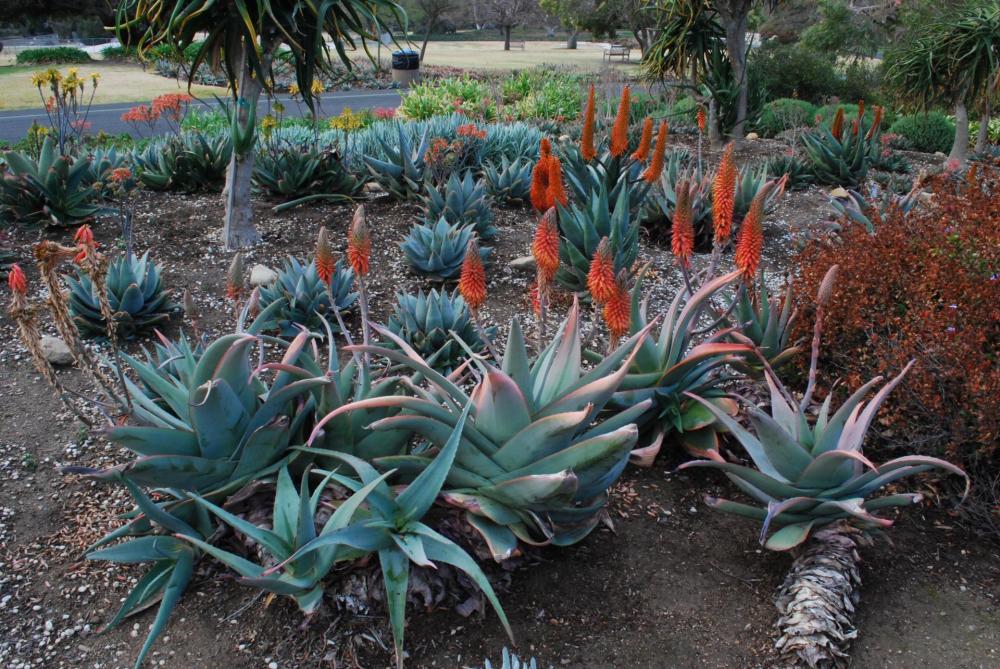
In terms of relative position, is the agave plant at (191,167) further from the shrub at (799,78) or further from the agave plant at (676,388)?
the shrub at (799,78)

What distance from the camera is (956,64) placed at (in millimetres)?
9727

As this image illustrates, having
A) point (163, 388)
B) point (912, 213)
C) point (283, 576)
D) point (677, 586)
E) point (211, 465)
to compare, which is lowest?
point (677, 586)

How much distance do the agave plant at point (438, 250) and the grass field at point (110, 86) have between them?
16.7m

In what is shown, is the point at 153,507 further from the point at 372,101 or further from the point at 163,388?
the point at 372,101

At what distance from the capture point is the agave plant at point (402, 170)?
693cm

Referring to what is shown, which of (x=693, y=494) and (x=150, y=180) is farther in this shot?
(x=150, y=180)

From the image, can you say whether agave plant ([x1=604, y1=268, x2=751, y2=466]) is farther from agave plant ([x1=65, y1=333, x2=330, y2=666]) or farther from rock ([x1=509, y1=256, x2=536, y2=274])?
rock ([x1=509, y1=256, x2=536, y2=274])

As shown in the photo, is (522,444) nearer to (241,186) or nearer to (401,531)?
(401,531)

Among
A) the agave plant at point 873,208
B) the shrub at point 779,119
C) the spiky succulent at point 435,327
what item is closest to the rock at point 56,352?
the spiky succulent at point 435,327

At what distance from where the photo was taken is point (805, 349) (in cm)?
395

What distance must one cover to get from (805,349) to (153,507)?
317cm

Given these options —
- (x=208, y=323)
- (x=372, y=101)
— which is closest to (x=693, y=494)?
(x=208, y=323)

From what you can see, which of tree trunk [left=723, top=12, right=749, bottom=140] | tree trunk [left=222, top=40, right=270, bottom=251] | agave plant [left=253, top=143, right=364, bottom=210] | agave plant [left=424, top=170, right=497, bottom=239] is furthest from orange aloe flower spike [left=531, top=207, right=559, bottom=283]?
tree trunk [left=723, top=12, right=749, bottom=140]

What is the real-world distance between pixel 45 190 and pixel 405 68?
22114 mm
